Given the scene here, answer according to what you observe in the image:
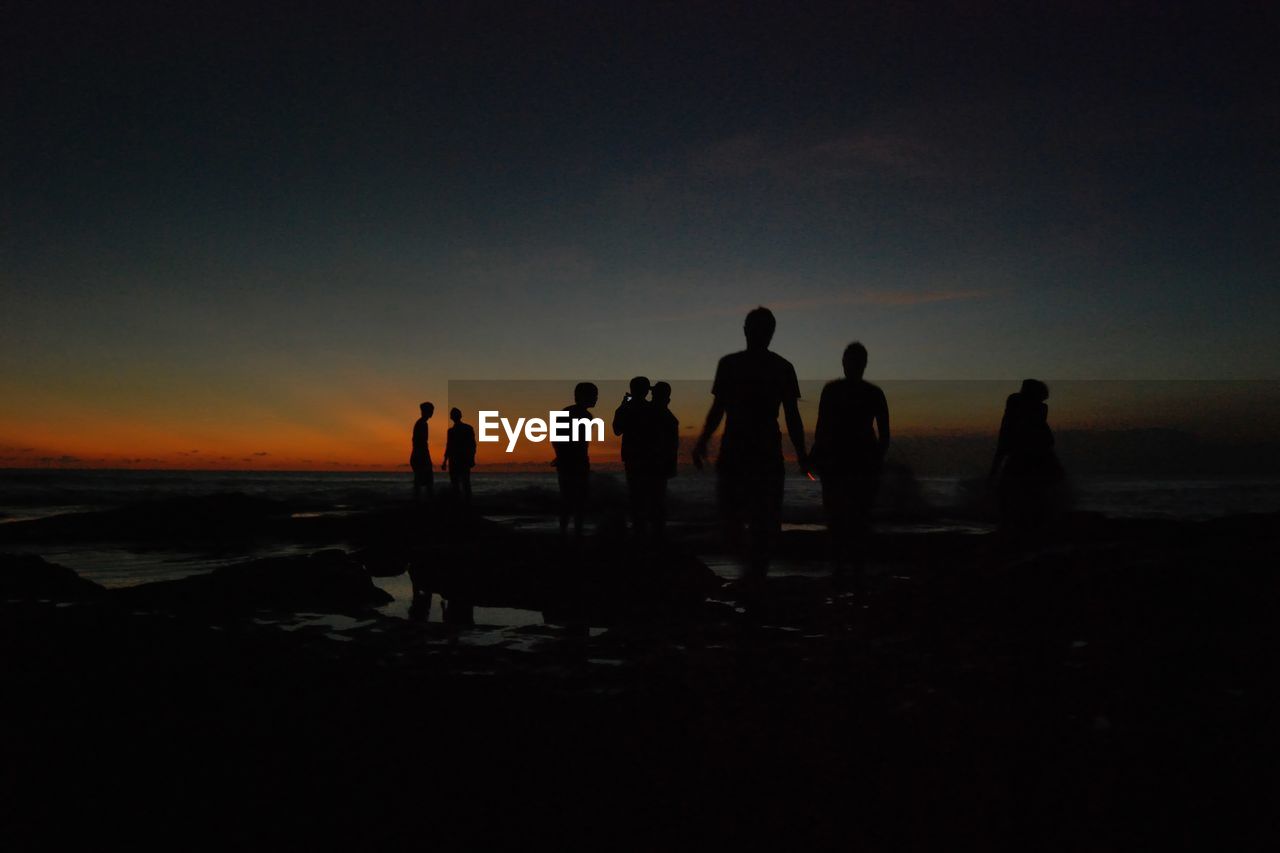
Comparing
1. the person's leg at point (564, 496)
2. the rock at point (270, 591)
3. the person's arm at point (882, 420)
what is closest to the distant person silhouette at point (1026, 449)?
the person's arm at point (882, 420)

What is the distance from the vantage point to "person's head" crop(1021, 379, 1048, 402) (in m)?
8.80

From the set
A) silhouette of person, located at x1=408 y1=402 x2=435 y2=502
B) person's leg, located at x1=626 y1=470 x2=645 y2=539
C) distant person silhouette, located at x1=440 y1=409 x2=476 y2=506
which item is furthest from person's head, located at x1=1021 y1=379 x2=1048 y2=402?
silhouette of person, located at x1=408 y1=402 x2=435 y2=502

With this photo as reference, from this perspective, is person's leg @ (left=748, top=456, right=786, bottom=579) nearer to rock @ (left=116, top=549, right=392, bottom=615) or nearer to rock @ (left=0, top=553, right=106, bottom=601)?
rock @ (left=116, top=549, right=392, bottom=615)

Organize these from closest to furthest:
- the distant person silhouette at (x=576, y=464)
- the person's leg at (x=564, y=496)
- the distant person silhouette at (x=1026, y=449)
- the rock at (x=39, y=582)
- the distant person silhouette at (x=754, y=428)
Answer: the distant person silhouette at (x=754, y=428), the rock at (x=39, y=582), the distant person silhouette at (x=1026, y=449), the distant person silhouette at (x=576, y=464), the person's leg at (x=564, y=496)

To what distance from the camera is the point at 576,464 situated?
10773mm

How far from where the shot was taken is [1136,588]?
20.9 feet

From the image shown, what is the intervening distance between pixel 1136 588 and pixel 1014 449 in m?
2.73

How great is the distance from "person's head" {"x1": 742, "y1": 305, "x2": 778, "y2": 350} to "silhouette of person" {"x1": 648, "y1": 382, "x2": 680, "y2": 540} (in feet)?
9.05

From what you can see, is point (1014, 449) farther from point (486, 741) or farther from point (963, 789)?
point (486, 741)

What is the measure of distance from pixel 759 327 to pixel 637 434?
2932 millimetres

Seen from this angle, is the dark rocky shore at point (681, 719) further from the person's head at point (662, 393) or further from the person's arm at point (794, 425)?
the person's head at point (662, 393)

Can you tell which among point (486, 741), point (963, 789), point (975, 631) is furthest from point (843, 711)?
point (975, 631)

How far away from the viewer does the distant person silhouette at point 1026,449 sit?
8797mm

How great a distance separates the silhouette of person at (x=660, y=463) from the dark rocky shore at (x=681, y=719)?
155cm
